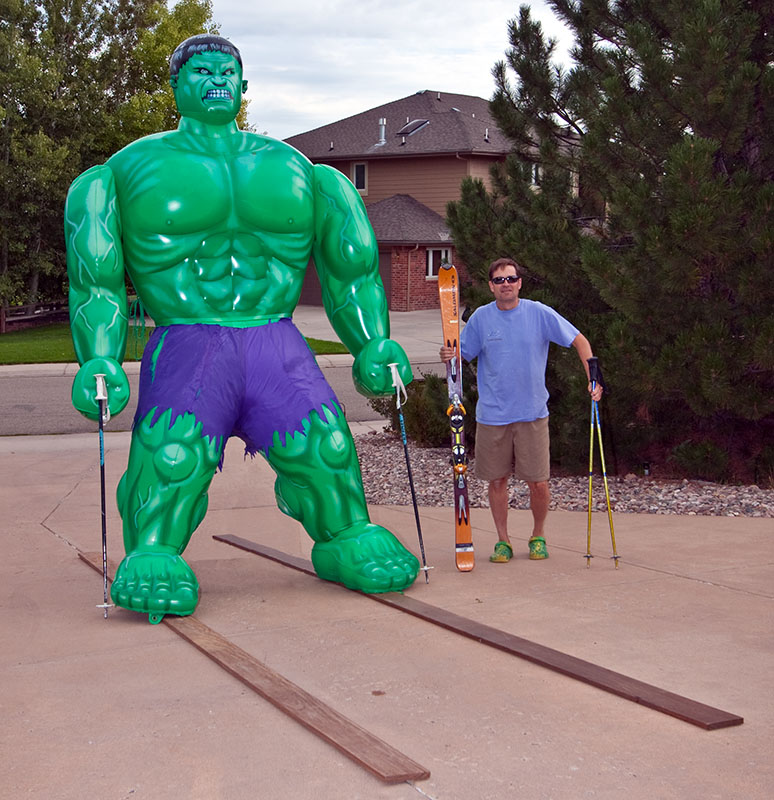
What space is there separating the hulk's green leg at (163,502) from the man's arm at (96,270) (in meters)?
0.24

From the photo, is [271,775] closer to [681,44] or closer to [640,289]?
[640,289]

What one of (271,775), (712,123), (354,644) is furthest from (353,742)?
(712,123)

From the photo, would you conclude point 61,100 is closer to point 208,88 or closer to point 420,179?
point 420,179

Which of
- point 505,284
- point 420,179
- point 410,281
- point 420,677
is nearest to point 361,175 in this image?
point 420,179

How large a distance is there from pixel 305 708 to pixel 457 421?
2.33 meters

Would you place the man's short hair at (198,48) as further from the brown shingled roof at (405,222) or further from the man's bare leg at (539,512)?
the brown shingled roof at (405,222)

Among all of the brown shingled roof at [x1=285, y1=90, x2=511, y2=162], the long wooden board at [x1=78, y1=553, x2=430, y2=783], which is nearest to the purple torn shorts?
the long wooden board at [x1=78, y1=553, x2=430, y2=783]

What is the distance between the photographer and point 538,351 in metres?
5.49

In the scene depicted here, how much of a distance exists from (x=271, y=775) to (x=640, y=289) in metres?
4.76

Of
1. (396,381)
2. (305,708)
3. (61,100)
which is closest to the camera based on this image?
(305,708)

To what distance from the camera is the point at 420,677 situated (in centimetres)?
379

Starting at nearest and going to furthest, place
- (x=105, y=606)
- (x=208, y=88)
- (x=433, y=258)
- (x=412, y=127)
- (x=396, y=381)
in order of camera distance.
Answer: (x=105, y=606) < (x=208, y=88) < (x=396, y=381) < (x=433, y=258) < (x=412, y=127)

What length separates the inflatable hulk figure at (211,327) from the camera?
4.72 m

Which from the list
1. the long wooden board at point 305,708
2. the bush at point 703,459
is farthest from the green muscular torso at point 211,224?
the bush at point 703,459
